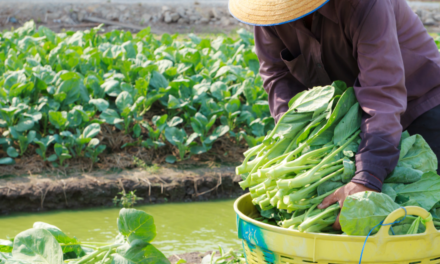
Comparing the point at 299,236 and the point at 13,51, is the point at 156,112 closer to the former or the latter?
the point at 13,51

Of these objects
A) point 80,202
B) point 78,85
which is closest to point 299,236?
point 80,202

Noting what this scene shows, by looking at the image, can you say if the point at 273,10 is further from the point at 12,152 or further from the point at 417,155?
the point at 12,152

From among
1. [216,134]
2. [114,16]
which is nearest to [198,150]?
[216,134]

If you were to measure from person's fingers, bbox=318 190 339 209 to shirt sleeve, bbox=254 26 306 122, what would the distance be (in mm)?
645

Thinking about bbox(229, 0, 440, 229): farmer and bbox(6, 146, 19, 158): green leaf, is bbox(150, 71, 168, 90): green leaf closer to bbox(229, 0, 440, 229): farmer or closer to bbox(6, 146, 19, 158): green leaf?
bbox(6, 146, 19, 158): green leaf

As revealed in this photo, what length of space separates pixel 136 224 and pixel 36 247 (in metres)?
0.41

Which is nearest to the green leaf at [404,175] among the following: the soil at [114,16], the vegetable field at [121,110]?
the vegetable field at [121,110]

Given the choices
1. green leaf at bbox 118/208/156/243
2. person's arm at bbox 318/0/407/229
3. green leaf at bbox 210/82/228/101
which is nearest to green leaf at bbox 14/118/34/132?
green leaf at bbox 210/82/228/101

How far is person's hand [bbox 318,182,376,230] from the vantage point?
1718mm

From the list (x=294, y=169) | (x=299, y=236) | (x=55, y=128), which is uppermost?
(x=294, y=169)

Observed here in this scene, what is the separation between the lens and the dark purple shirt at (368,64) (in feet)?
5.79

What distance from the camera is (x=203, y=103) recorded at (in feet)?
14.8

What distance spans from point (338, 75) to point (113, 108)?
2759 mm

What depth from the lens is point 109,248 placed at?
2.03 meters
